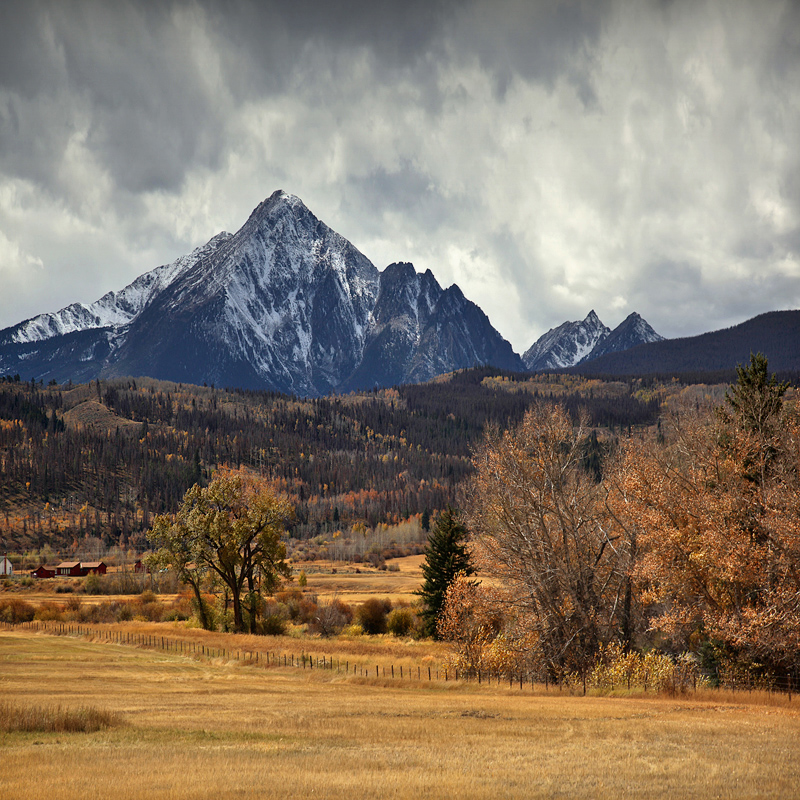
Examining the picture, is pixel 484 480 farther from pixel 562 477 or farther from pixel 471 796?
pixel 471 796

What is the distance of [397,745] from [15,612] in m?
77.9

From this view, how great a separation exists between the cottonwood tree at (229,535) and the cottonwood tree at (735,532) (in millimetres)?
36420

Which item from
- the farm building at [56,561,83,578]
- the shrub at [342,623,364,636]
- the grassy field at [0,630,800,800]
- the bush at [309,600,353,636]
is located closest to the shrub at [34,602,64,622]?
the bush at [309,600,353,636]

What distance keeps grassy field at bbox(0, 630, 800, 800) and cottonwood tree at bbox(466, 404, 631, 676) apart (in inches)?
188

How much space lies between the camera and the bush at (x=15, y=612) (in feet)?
273

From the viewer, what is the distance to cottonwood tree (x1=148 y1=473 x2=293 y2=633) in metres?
64.7

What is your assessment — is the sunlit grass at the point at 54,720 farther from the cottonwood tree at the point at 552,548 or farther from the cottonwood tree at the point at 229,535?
the cottonwood tree at the point at 229,535

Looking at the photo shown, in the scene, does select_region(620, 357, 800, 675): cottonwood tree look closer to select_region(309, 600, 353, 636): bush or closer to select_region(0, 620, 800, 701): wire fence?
select_region(0, 620, 800, 701): wire fence

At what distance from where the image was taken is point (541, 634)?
41.2 meters

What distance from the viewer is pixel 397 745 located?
77.0ft

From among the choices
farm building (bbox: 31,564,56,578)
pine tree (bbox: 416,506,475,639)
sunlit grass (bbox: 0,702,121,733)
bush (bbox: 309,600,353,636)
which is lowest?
farm building (bbox: 31,564,56,578)

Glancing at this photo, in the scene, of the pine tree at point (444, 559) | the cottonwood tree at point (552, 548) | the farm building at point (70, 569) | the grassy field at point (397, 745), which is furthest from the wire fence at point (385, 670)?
the farm building at point (70, 569)

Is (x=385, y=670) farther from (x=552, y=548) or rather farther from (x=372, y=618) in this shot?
(x=372, y=618)

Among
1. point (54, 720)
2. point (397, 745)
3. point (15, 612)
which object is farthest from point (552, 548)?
point (15, 612)
